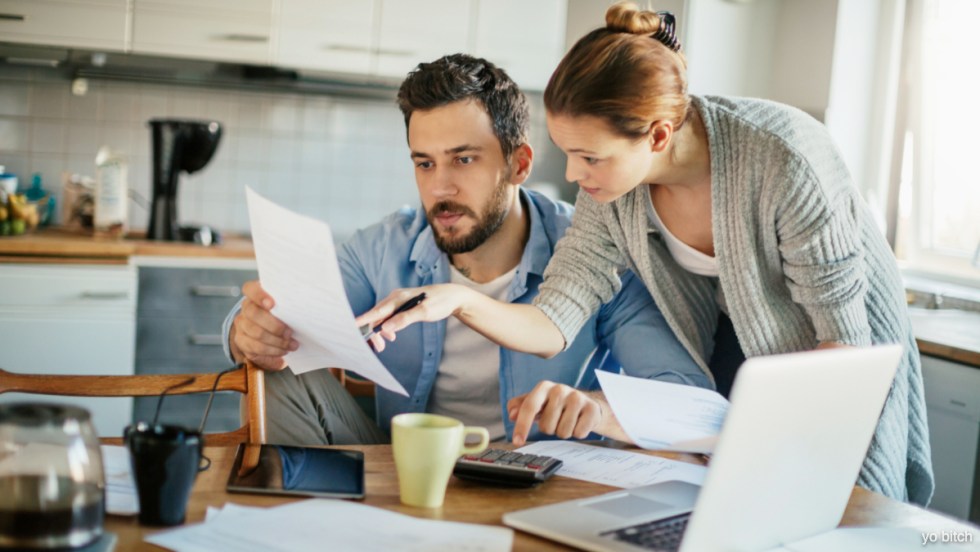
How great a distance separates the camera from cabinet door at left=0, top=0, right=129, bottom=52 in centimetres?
316

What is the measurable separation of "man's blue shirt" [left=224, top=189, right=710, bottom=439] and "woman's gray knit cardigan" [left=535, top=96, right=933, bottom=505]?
0.07m

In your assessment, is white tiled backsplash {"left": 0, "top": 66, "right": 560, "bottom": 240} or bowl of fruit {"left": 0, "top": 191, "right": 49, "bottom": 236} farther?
white tiled backsplash {"left": 0, "top": 66, "right": 560, "bottom": 240}

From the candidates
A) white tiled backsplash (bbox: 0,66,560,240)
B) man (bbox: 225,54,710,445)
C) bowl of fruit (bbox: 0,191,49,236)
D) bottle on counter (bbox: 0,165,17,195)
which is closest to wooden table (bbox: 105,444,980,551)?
man (bbox: 225,54,710,445)

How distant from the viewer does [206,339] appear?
3.20m

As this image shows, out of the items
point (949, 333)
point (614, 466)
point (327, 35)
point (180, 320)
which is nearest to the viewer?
point (614, 466)

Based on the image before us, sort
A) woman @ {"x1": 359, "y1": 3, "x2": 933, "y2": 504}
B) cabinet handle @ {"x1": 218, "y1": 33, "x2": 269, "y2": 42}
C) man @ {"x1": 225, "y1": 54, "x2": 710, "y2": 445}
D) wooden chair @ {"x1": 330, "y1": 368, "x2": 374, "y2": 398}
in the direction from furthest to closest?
1. cabinet handle @ {"x1": 218, "y1": 33, "x2": 269, "y2": 42}
2. wooden chair @ {"x1": 330, "y1": 368, "x2": 374, "y2": 398}
3. man @ {"x1": 225, "y1": 54, "x2": 710, "y2": 445}
4. woman @ {"x1": 359, "y1": 3, "x2": 933, "y2": 504}

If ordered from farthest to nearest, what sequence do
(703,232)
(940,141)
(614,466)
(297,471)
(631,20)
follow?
1. (940,141)
2. (703,232)
3. (631,20)
4. (614,466)
5. (297,471)

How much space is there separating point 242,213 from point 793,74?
2128 mm

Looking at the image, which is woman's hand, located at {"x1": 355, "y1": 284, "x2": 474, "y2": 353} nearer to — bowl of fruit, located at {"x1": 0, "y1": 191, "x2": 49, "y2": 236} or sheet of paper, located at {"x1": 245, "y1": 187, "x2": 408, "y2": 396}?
sheet of paper, located at {"x1": 245, "y1": 187, "x2": 408, "y2": 396}

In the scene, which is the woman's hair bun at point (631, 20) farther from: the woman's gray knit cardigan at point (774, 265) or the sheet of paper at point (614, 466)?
the sheet of paper at point (614, 466)

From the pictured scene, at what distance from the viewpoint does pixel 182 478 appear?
0.99 m

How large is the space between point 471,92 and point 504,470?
3.05 feet

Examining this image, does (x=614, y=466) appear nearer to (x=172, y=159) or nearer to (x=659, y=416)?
(x=659, y=416)

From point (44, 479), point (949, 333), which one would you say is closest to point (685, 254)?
point (44, 479)
